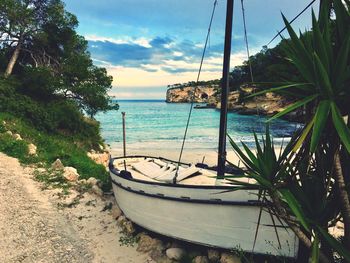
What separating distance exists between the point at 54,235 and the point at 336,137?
855 centimetres

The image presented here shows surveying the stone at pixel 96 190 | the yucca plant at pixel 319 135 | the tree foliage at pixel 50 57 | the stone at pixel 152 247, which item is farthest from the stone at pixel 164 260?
the tree foliage at pixel 50 57

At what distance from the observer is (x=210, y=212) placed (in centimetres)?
751

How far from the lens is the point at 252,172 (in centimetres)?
463

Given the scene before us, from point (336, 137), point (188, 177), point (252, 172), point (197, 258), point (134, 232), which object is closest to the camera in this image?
point (336, 137)

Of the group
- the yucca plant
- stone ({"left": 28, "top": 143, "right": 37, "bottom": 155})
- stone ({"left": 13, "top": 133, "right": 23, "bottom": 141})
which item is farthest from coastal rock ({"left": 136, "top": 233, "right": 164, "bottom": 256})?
stone ({"left": 13, "top": 133, "right": 23, "bottom": 141})

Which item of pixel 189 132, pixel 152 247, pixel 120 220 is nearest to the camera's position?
pixel 152 247

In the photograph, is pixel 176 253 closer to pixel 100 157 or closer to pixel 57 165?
pixel 57 165

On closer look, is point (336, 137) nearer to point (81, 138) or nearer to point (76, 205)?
point (76, 205)

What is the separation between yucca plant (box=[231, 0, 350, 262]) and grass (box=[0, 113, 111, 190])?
35.0 ft

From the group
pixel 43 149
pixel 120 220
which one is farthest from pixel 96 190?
pixel 43 149

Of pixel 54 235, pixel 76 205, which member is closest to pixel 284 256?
pixel 54 235

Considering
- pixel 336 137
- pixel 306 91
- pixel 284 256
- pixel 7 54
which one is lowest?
pixel 284 256

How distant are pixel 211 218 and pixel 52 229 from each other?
17.9ft

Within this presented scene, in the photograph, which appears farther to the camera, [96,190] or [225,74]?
[96,190]
